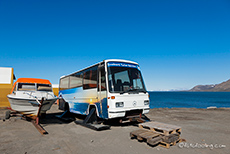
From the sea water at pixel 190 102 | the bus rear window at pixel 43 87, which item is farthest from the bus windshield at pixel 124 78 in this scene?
the sea water at pixel 190 102

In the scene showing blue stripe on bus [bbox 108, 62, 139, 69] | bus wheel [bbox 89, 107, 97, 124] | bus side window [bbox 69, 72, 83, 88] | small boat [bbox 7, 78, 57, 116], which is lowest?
bus wheel [bbox 89, 107, 97, 124]

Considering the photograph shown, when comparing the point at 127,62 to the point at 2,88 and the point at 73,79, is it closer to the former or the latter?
the point at 73,79

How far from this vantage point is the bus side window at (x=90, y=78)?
356 inches

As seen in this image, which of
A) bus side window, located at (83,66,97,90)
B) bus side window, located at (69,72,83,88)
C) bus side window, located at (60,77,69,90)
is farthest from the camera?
bus side window, located at (60,77,69,90)

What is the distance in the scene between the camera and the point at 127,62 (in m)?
8.93

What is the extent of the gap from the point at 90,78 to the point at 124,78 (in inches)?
80.8

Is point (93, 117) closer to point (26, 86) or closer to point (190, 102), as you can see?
point (26, 86)

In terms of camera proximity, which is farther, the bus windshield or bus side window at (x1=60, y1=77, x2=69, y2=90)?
bus side window at (x1=60, y1=77, x2=69, y2=90)

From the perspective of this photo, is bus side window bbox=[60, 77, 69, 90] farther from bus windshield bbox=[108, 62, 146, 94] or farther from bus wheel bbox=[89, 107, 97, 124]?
bus windshield bbox=[108, 62, 146, 94]

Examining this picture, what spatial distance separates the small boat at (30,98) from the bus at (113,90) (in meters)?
2.14

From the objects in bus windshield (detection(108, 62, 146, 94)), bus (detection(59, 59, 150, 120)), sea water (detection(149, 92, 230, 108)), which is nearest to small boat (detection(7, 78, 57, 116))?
bus (detection(59, 59, 150, 120))

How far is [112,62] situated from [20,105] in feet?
19.7

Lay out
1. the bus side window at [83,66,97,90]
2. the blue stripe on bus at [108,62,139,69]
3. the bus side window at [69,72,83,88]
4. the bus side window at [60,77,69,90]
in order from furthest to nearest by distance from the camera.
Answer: the bus side window at [60,77,69,90] → the bus side window at [69,72,83,88] → the bus side window at [83,66,97,90] → the blue stripe on bus at [108,62,139,69]

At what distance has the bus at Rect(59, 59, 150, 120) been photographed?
25.5ft
